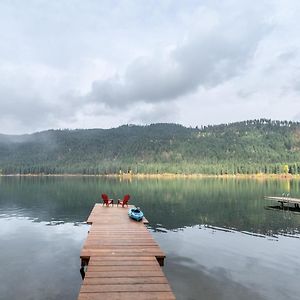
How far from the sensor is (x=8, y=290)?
18.1 m

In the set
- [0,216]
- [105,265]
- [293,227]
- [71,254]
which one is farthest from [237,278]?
[0,216]

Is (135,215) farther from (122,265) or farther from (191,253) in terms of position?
(122,265)

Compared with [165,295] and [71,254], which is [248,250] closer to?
[71,254]

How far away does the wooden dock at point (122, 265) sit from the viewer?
518 inches

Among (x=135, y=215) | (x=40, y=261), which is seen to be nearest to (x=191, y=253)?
(x=135, y=215)

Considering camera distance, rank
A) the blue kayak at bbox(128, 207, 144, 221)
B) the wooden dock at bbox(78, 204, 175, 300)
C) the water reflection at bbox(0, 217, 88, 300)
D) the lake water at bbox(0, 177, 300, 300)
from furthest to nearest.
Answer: the blue kayak at bbox(128, 207, 144, 221) < the lake water at bbox(0, 177, 300, 300) < the water reflection at bbox(0, 217, 88, 300) < the wooden dock at bbox(78, 204, 175, 300)

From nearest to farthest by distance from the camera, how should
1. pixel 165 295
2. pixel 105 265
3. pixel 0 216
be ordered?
pixel 165 295 < pixel 105 265 < pixel 0 216

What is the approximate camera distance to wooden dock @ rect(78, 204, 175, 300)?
13164mm

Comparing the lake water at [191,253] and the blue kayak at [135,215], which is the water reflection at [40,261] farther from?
the blue kayak at [135,215]

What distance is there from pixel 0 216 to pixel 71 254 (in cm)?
2452

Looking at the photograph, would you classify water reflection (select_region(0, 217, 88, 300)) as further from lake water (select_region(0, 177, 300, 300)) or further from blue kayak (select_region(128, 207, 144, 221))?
blue kayak (select_region(128, 207, 144, 221))

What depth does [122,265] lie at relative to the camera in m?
16.9

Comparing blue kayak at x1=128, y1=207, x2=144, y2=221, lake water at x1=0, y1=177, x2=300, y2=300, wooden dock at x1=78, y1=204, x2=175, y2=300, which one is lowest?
lake water at x1=0, y1=177, x2=300, y2=300

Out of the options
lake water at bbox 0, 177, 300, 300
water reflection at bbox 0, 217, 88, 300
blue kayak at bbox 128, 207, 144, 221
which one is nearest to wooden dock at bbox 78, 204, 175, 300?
water reflection at bbox 0, 217, 88, 300
